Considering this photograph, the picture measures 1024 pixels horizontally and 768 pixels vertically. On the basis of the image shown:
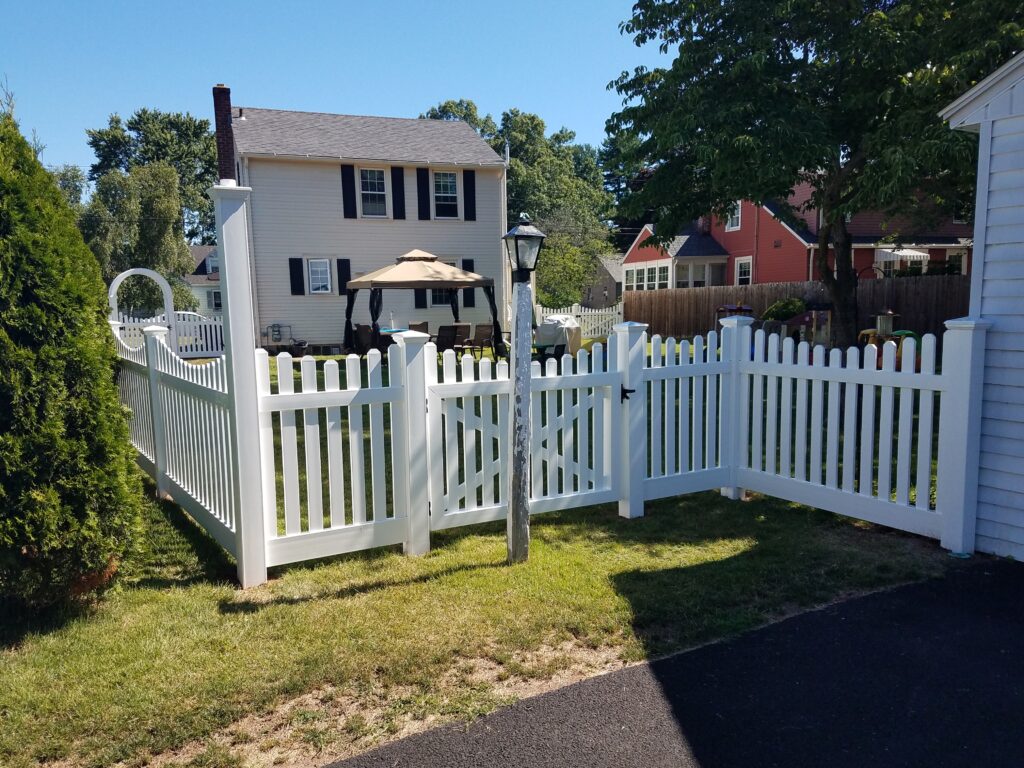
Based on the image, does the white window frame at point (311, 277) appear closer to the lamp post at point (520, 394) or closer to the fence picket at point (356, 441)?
the fence picket at point (356, 441)

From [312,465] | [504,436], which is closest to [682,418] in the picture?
[504,436]

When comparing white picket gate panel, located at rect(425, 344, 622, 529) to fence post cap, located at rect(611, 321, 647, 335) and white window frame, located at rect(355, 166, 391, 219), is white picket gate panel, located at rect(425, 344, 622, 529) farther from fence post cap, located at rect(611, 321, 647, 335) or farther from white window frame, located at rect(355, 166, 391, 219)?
white window frame, located at rect(355, 166, 391, 219)

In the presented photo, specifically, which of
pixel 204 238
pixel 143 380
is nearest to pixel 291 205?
pixel 143 380

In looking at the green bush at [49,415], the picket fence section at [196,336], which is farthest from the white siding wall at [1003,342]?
the picket fence section at [196,336]

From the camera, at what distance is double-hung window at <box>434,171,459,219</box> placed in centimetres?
2116

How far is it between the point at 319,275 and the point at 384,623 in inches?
704

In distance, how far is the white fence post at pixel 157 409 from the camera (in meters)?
6.00

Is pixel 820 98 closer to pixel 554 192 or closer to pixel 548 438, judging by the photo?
pixel 548 438

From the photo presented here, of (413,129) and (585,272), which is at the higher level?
(413,129)

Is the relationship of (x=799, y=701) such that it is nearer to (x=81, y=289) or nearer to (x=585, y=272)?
(x=81, y=289)

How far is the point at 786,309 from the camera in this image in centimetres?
1944

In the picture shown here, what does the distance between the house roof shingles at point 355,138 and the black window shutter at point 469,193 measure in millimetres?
393

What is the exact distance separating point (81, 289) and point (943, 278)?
18.9 meters

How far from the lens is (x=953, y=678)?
121 inches
